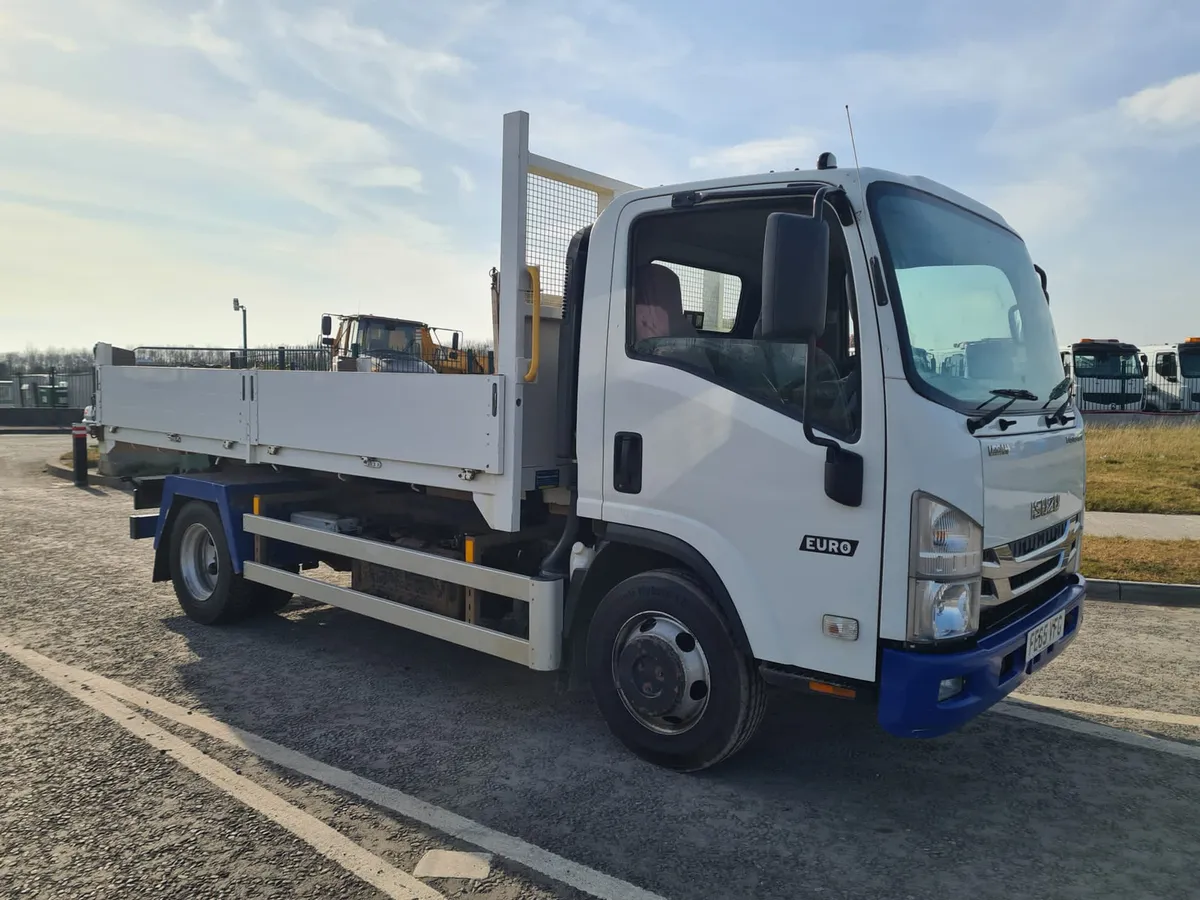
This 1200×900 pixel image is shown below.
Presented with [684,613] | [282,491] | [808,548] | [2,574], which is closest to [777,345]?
[808,548]

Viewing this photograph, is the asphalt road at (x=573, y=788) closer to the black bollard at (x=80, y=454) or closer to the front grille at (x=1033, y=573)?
the front grille at (x=1033, y=573)

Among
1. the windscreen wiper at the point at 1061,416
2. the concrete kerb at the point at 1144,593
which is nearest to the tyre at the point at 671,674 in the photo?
the windscreen wiper at the point at 1061,416

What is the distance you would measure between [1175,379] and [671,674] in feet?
90.0

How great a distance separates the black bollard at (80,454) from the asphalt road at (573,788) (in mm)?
9955

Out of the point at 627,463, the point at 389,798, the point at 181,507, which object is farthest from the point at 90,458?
the point at 627,463

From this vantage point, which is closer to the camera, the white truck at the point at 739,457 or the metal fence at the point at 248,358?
the white truck at the point at 739,457

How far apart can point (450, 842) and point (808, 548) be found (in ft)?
5.94

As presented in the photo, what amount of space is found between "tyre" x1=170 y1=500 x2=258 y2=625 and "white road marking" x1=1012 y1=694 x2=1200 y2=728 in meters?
5.29

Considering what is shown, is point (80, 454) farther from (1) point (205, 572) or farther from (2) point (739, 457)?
(2) point (739, 457)

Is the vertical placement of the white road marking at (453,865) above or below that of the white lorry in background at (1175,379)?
below

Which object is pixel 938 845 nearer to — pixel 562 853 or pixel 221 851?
pixel 562 853

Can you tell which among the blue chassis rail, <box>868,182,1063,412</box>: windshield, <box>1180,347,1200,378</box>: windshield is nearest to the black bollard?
the blue chassis rail

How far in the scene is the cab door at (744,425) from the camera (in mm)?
3340

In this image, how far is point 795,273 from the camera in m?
3.10
